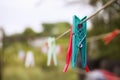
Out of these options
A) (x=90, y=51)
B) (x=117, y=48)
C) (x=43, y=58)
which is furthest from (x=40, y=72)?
(x=117, y=48)

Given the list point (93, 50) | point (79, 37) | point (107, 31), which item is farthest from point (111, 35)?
point (93, 50)

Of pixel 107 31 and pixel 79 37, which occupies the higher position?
pixel 107 31

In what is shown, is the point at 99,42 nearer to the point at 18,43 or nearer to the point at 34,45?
the point at 34,45

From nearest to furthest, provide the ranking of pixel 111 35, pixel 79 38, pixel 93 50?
1. pixel 79 38
2. pixel 111 35
3. pixel 93 50

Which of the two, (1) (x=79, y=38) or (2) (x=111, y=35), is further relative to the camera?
(2) (x=111, y=35)

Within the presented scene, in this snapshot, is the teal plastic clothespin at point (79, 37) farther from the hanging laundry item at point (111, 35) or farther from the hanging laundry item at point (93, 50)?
the hanging laundry item at point (93, 50)

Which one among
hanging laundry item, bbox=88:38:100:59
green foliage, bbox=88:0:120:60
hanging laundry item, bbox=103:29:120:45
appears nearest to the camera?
hanging laundry item, bbox=103:29:120:45

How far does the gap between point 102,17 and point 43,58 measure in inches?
74.6

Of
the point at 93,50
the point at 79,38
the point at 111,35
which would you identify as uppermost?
the point at 93,50

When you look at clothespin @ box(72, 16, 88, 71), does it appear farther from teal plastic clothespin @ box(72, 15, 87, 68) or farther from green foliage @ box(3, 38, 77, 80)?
green foliage @ box(3, 38, 77, 80)

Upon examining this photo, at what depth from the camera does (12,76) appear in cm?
557

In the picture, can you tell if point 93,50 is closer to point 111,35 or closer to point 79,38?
point 111,35

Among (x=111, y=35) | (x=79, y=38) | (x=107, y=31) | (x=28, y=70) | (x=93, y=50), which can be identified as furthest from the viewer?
(x=28, y=70)

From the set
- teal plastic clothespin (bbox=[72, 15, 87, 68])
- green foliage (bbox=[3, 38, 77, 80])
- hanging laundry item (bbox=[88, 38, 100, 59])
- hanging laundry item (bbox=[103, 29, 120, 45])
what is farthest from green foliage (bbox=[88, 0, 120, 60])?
teal plastic clothespin (bbox=[72, 15, 87, 68])
